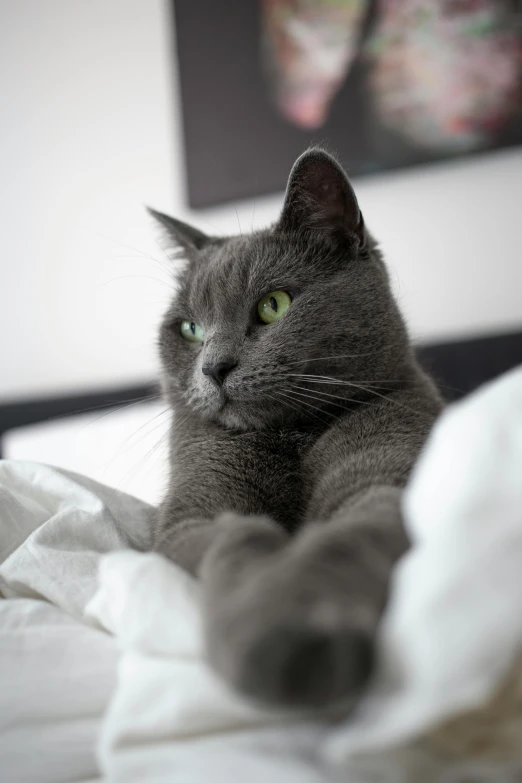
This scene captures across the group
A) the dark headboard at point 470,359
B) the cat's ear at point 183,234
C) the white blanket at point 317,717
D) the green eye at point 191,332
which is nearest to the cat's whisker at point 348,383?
the green eye at point 191,332

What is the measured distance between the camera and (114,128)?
120 inches

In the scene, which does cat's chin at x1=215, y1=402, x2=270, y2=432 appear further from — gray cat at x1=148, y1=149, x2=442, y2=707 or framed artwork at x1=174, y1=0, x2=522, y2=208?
framed artwork at x1=174, y1=0, x2=522, y2=208

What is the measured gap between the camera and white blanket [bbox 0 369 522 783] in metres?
0.45

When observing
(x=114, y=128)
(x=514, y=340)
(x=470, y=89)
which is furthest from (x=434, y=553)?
(x=114, y=128)

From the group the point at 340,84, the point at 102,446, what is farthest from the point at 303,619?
the point at 340,84

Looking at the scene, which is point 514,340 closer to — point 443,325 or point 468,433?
point 443,325

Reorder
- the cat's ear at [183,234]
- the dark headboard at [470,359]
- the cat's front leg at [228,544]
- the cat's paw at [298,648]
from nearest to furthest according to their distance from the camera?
the cat's paw at [298,648], the cat's front leg at [228,544], the cat's ear at [183,234], the dark headboard at [470,359]

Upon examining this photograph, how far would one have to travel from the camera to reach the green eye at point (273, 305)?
1081 millimetres

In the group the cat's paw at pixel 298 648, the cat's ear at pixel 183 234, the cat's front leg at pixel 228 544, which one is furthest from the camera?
the cat's ear at pixel 183 234

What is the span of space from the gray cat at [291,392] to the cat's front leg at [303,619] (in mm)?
25

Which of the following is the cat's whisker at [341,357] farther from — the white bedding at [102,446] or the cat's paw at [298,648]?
the white bedding at [102,446]

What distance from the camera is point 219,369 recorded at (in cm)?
103

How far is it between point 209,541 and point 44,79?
310 cm

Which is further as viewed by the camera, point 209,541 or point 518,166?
point 518,166
